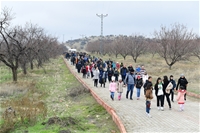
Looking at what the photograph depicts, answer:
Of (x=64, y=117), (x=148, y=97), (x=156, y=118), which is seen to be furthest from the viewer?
(x=64, y=117)

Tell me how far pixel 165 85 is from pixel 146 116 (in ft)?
5.89

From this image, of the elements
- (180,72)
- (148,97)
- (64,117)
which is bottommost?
(64,117)

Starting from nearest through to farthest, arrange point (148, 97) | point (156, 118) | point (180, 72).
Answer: point (156, 118)
point (148, 97)
point (180, 72)

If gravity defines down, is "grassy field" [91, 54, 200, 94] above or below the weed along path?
above

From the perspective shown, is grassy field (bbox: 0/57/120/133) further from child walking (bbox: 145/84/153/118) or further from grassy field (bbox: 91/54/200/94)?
grassy field (bbox: 91/54/200/94)

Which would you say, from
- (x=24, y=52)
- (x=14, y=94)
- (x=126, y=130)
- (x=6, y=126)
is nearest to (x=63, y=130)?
(x=126, y=130)

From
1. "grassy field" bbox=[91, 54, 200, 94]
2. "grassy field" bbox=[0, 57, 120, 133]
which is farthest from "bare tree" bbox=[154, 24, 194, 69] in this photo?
"grassy field" bbox=[0, 57, 120, 133]

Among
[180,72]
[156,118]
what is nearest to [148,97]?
[156,118]

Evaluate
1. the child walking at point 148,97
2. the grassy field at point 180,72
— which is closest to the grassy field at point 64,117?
the child walking at point 148,97

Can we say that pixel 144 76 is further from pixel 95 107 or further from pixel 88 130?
pixel 88 130

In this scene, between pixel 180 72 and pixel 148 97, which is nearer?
pixel 148 97

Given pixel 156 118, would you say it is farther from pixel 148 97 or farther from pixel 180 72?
pixel 180 72

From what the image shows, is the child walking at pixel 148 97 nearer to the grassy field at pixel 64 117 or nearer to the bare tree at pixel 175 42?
the grassy field at pixel 64 117

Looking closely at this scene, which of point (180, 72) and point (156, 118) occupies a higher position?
point (180, 72)
